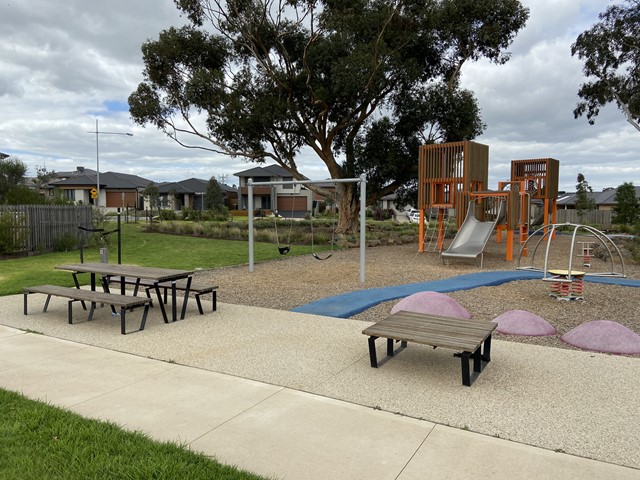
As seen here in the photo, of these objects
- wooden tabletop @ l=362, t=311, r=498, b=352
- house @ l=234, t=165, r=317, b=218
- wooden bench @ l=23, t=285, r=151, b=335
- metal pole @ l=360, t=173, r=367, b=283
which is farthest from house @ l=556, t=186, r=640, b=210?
wooden bench @ l=23, t=285, r=151, b=335

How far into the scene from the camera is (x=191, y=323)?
7.12 meters

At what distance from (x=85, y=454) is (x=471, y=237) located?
1394 cm

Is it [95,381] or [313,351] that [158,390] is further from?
[313,351]

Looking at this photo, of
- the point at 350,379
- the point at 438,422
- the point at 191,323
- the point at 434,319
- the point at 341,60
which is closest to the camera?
the point at 438,422

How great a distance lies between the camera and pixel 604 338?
598cm

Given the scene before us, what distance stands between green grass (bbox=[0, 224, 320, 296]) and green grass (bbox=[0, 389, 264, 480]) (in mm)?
7159

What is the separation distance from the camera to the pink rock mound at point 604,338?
5820 millimetres

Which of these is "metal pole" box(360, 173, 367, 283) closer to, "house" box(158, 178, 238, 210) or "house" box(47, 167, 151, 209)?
"house" box(47, 167, 151, 209)

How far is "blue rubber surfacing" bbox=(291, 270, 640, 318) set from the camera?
26.6 feet

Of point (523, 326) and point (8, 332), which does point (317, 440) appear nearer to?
point (523, 326)

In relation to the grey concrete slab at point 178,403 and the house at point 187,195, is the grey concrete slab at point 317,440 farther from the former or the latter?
the house at point 187,195

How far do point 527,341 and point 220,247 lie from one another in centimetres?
1498

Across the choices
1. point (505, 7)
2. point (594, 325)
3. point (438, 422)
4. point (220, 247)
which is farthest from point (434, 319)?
point (505, 7)

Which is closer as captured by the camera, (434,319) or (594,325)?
(434,319)
